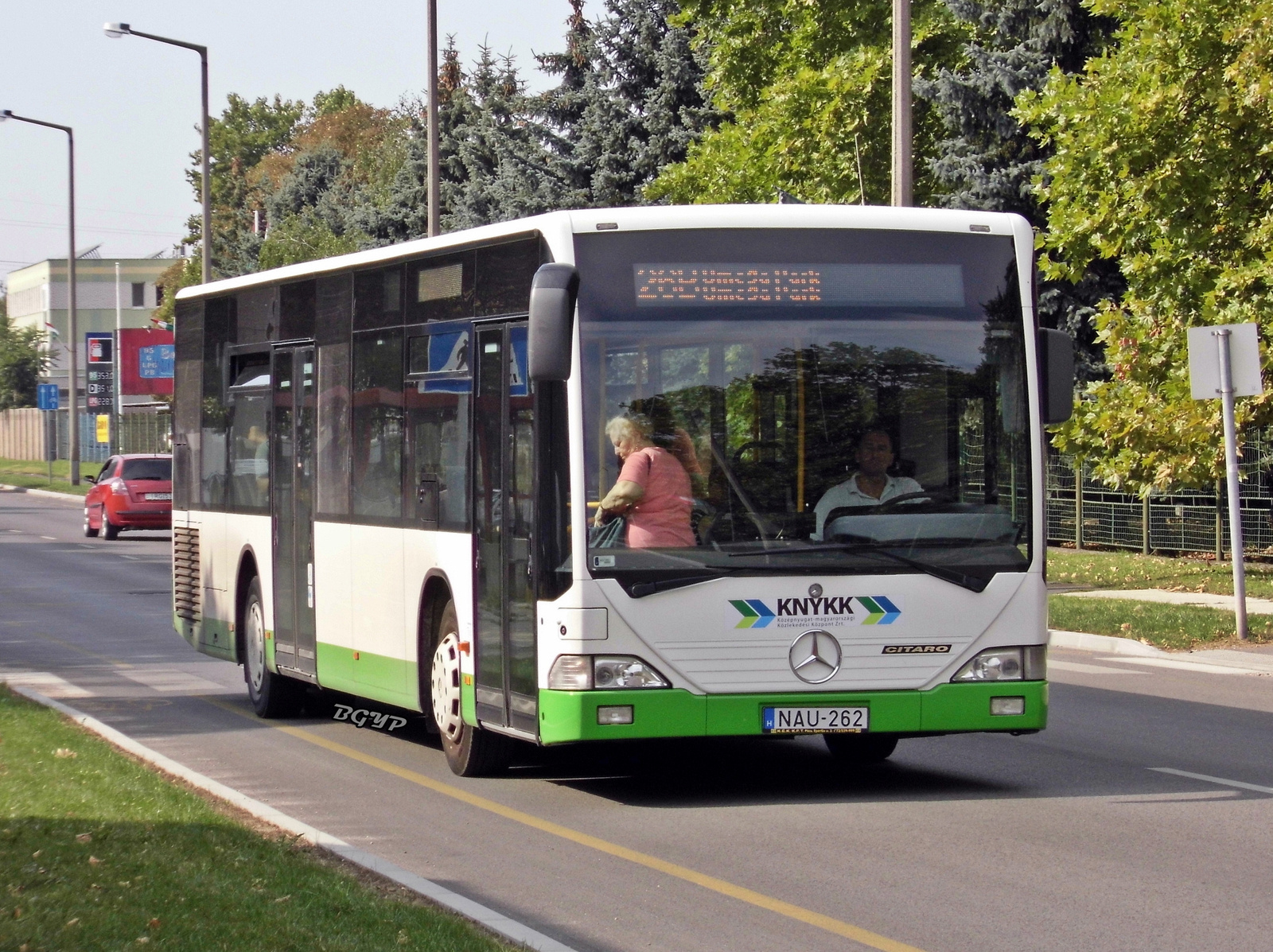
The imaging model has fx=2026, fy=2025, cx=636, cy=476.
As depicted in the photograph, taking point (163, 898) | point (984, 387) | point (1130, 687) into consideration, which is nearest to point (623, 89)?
point (1130, 687)

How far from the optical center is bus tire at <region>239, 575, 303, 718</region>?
1377 cm

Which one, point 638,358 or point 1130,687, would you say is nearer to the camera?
point 638,358

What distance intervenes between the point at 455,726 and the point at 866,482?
272 cm

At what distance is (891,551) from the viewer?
960 cm

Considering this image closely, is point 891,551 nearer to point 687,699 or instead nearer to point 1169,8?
point 687,699

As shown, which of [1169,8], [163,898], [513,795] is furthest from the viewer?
[1169,8]

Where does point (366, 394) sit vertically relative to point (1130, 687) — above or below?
above

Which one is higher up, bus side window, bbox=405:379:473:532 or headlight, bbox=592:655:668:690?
bus side window, bbox=405:379:473:532

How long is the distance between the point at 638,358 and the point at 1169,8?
15291 millimetres

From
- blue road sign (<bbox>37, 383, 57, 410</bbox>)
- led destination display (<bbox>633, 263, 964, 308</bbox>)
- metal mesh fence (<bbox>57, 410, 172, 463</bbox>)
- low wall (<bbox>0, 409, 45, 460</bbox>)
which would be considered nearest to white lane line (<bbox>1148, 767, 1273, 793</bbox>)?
led destination display (<bbox>633, 263, 964, 308</bbox>)

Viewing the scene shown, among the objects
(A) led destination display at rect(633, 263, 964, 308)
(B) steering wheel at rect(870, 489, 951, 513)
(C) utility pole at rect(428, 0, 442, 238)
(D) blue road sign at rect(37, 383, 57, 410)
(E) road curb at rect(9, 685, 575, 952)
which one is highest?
(C) utility pole at rect(428, 0, 442, 238)

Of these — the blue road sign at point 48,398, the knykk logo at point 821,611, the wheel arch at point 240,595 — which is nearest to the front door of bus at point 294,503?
the wheel arch at point 240,595

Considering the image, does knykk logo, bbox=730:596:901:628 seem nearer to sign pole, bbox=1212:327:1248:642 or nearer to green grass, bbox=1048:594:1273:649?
green grass, bbox=1048:594:1273:649

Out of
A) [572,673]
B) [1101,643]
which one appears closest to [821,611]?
[572,673]
